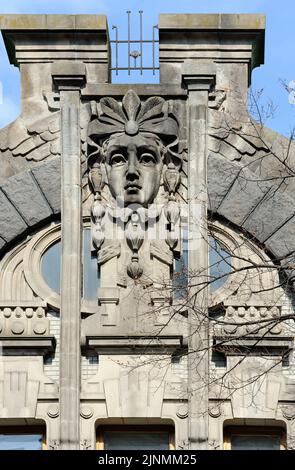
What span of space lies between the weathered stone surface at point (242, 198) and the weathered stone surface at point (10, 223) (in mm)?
2905

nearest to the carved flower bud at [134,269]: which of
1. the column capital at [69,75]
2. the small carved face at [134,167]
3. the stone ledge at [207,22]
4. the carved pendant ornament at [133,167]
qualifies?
the carved pendant ornament at [133,167]

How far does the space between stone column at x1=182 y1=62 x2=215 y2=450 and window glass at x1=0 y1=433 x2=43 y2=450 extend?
86.4 inches

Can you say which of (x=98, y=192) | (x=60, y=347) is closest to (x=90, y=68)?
(x=98, y=192)

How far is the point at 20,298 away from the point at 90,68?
3.67m

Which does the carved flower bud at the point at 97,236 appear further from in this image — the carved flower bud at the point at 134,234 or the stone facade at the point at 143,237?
the carved flower bud at the point at 134,234

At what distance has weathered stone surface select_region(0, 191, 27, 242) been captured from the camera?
1407 inches

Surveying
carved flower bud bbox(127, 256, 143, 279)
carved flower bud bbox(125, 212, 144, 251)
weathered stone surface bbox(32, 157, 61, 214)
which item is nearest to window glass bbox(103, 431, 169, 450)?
carved flower bud bbox(127, 256, 143, 279)

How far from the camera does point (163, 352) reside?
35.0 meters

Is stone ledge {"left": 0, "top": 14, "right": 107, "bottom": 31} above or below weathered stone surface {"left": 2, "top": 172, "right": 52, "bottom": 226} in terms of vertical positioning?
above

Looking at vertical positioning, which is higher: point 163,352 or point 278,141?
point 278,141

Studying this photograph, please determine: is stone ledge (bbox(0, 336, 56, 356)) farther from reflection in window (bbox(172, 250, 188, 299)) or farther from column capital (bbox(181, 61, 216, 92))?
column capital (bbox(181, 61, 216, 92))

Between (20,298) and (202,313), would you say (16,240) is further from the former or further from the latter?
(202,313)

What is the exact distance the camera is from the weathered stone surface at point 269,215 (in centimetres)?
3566

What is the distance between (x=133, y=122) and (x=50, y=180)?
4.86 ft
